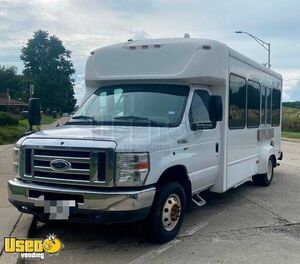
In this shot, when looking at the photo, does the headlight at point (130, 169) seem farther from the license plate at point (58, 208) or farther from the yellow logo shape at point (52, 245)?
the yellow logo shape at point (52, 245)

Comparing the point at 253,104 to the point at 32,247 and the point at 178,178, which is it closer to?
the point at 178,178

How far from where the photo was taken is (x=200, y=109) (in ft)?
22.4

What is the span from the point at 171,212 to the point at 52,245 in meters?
1.65

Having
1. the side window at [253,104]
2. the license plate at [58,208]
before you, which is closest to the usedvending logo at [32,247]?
the license plate at [58,208]

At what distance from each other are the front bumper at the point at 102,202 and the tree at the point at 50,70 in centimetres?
6879

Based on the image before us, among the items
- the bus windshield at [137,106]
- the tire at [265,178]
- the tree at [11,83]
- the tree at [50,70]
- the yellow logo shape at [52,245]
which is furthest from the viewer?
the tree at [11,83]

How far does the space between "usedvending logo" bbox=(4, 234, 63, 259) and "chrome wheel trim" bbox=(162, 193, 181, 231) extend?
1.46 m

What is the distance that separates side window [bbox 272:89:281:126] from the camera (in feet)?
35.9

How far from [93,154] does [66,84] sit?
237 feet

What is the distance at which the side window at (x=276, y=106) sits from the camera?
35.9 feet

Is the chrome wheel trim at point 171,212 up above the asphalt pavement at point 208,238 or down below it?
above

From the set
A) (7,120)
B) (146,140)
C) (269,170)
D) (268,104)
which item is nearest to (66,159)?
(146,140)

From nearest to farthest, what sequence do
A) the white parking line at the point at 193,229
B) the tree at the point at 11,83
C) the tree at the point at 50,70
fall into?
the white parking line at the point at 193,229 → the tree at the point at 50,70 → the tree at the point at 11,83

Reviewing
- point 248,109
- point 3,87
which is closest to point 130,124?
point 248,109
